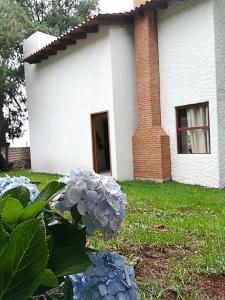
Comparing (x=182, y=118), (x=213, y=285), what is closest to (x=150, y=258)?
(x=213, y=285)

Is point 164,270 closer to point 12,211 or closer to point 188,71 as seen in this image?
point 12,211

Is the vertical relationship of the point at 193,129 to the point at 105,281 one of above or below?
above

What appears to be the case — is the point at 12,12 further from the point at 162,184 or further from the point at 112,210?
the point at 112,210

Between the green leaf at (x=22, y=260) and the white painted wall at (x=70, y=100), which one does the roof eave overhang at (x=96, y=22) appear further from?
the green leaf at (x=22, y=260)

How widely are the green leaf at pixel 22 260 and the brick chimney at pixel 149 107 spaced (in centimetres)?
873

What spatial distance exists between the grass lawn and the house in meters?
2.99

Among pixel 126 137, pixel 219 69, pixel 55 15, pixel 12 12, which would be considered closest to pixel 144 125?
pixel 126 137

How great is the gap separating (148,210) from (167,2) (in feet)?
19.8

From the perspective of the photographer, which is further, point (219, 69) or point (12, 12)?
point (12, 12)

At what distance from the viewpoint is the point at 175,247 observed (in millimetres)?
3461

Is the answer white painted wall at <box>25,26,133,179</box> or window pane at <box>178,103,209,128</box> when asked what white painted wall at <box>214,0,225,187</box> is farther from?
white painted wall at <box>25,26,133,179</box>

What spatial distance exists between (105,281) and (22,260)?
1.23ft

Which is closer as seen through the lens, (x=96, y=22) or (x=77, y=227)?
(x=77, y=227)

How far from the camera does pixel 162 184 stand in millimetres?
9078
